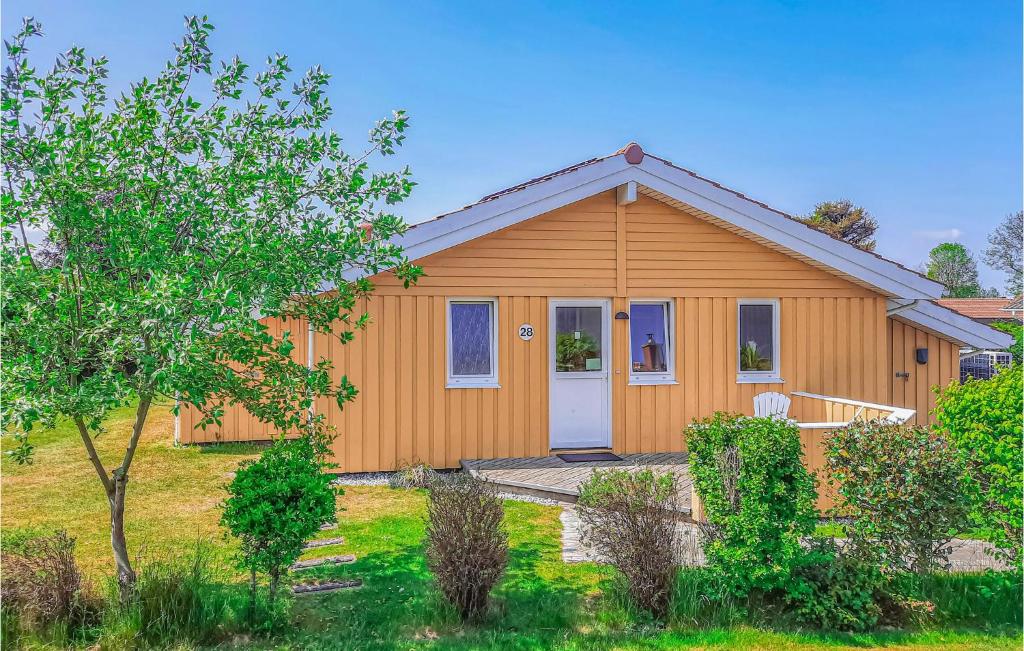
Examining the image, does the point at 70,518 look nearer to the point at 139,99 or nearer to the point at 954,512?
the point at 139,99

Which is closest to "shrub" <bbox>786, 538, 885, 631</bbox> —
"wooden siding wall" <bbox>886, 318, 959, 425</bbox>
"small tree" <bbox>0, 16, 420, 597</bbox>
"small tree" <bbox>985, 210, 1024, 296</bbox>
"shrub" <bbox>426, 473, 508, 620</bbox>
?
"shrub" <bbox>426, 473, 508, 620</bbox>

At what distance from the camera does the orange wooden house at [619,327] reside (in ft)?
28.7

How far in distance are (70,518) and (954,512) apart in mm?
8482

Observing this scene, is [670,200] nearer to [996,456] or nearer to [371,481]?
[996,456]

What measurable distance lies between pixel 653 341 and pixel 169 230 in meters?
7.41

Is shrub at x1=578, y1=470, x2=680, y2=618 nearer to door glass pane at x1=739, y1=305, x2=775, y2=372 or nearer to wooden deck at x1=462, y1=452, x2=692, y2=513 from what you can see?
wooden deck at x1=462, y1=452, x2=692, y2=513

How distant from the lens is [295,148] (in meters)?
4.50

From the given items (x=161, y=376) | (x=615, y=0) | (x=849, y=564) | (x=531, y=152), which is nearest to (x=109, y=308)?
(x=161, y=376)

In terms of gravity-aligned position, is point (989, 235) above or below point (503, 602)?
above

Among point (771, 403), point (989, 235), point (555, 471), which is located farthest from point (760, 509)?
point (989, 235)

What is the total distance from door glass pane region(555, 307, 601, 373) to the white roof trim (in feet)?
5.53

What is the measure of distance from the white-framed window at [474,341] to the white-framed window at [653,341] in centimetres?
222

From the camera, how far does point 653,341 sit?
9.72 meters

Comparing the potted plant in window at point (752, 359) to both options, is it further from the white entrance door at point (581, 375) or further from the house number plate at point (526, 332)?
the house number plate at point (526, 332)
